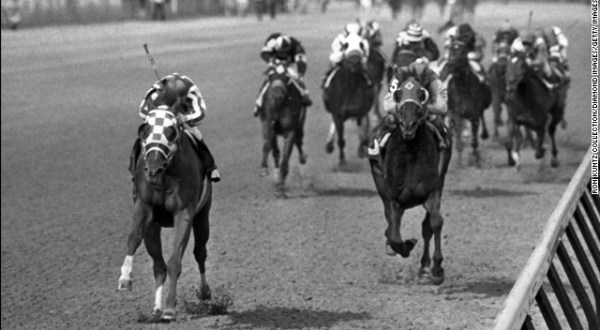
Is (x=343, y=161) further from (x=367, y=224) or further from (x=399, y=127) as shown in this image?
(x=399, y=127)

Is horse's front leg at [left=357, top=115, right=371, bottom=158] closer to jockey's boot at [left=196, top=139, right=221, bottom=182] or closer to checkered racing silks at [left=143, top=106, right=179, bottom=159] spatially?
jockey's boot at [left=196, top=139, right=221, bottom=182]

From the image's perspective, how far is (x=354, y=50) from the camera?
18109 millimetres

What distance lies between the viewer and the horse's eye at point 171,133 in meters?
9.36

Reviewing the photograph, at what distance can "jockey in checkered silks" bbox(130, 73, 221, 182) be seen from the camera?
9.92m

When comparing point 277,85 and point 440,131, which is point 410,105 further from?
point 277,85

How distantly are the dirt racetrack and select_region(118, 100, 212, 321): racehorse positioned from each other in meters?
0.46

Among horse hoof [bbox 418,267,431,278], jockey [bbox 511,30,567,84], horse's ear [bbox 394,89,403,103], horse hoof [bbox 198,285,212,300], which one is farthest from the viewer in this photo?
jockey [bbox 511,30,567,84]

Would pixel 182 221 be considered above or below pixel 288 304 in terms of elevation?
above

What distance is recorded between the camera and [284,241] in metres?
14.3

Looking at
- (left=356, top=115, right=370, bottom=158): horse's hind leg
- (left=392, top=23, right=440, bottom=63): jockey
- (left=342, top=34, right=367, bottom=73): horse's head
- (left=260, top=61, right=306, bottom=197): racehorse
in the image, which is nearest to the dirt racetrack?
(left=356, top=115, right=370, bottom=158): horse's hind leg

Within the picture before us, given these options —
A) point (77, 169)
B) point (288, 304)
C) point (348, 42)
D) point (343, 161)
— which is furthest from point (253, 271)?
point (77, 169)

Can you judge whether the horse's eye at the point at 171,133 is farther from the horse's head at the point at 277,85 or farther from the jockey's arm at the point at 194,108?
the horse's head at the point at 277,85

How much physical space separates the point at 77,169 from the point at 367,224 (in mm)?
8544

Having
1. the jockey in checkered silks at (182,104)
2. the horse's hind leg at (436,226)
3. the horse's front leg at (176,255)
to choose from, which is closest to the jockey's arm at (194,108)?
Answer: the jockey in checkered silks at (182,104)
